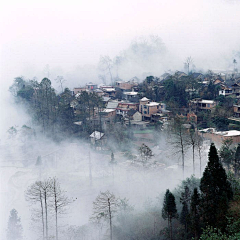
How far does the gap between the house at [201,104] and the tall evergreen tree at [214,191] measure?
928cm

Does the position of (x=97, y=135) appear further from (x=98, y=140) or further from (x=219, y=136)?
(x=219, y=136)

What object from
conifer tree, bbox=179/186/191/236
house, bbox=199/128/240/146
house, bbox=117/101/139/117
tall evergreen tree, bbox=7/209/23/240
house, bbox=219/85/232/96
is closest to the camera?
conifer tree, bbox=179/186/191/236

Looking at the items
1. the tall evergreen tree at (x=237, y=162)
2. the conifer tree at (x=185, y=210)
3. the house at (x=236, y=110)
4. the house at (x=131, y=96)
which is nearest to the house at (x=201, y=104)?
the house at (x=236, y=110)

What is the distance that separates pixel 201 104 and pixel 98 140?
17.8 feet

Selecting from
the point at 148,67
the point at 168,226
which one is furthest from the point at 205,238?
the point at 148,67

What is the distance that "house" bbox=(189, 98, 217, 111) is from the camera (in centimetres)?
1394

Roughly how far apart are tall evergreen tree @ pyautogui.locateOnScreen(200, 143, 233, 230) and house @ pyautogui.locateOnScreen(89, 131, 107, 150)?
6.55 meters

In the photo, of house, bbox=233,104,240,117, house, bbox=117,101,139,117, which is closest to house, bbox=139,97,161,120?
house, bbox=117,101,139,117

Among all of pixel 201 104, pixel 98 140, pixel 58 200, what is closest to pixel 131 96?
pixel 201 104

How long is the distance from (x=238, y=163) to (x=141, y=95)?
882 centimetres

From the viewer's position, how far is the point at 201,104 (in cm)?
1421

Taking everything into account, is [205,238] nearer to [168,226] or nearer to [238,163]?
[168,226]

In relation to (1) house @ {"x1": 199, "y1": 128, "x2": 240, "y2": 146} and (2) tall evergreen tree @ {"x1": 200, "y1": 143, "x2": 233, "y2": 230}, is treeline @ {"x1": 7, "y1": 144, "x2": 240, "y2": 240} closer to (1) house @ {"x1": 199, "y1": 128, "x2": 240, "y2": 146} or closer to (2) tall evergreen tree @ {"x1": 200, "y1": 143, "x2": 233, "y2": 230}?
(2) tall evergreen tree @ {"x1": 200, "y1": 143, "x2": 233, "y2": 230}

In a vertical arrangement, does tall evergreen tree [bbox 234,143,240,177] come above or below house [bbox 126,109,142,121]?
below
